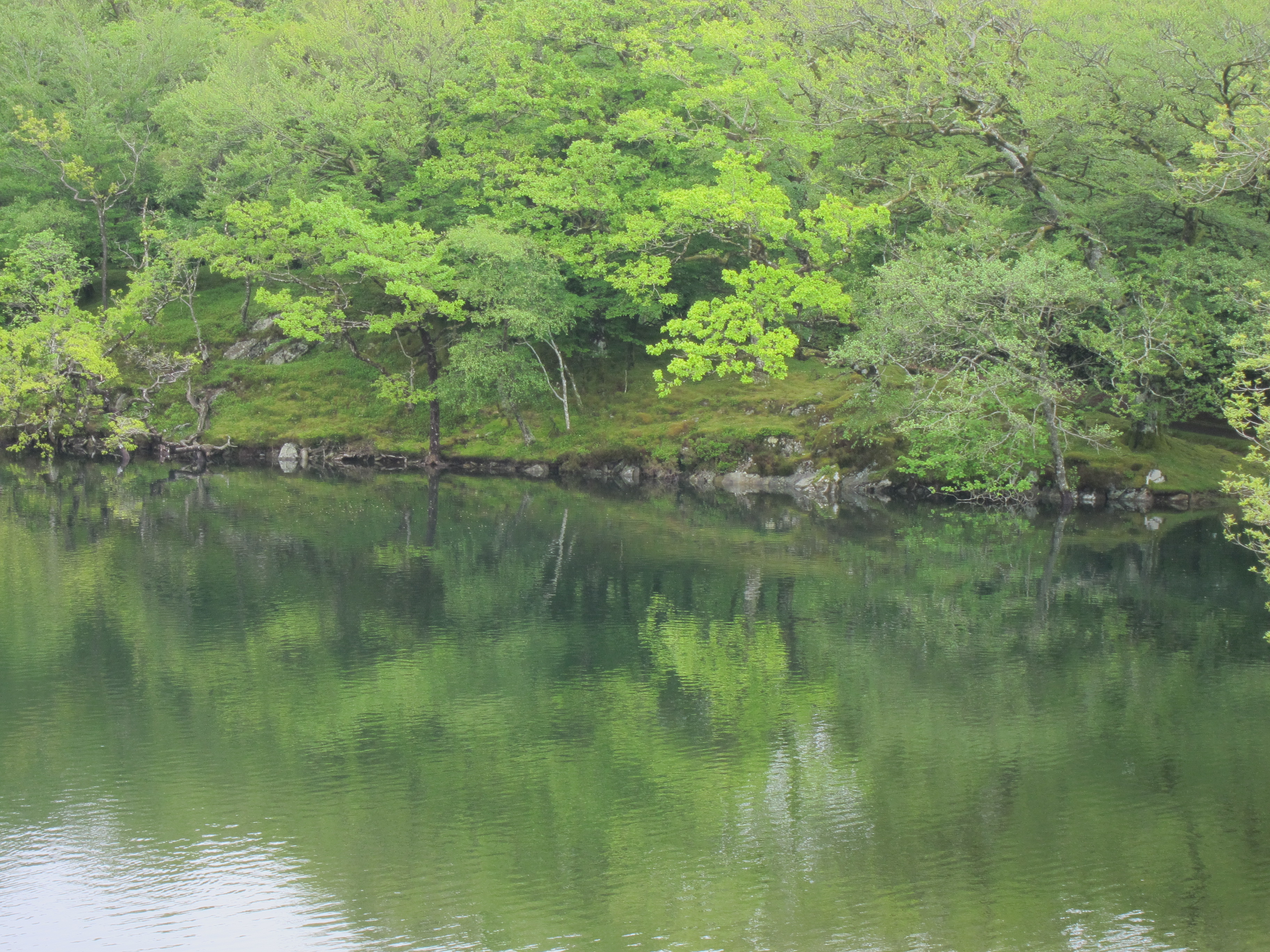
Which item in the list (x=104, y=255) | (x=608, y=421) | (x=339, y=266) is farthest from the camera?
(x=104, y=255)

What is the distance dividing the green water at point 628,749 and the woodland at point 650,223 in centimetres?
844

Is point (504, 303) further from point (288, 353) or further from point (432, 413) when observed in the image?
point (288, 353)

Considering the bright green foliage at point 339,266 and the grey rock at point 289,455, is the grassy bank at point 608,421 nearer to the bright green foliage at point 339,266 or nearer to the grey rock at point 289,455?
the grey rock at point 289,455

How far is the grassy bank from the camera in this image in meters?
36.7

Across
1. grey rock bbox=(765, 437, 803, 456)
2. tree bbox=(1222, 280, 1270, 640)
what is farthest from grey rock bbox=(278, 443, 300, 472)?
tree bbox=(1222, 280, 1270, 640)

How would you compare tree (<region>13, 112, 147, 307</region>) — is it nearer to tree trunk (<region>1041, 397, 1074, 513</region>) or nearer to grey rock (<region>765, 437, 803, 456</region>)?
grey rock (<region>765, 437, 803, 456</region>)

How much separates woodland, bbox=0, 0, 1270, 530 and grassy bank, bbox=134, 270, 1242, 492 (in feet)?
0.60

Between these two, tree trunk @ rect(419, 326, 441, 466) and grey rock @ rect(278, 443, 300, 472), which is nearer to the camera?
tree trunk @ rect(419, 326, 441, 466)

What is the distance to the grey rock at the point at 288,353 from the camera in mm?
46344

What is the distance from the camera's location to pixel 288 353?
153 feet

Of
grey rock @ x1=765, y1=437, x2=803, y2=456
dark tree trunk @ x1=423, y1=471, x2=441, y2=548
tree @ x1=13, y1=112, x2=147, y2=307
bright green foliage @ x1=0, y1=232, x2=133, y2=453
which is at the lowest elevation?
dark tree trunk @ x1=423, y1=471, x2=441, y2=548

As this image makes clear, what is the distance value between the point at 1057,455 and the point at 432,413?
68.3 ft

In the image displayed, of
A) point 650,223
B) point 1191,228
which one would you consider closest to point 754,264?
point 650,223

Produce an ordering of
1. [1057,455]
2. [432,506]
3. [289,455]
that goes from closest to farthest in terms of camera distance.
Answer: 1. [432,506]
2. [1057,455]
3. [289,455]
